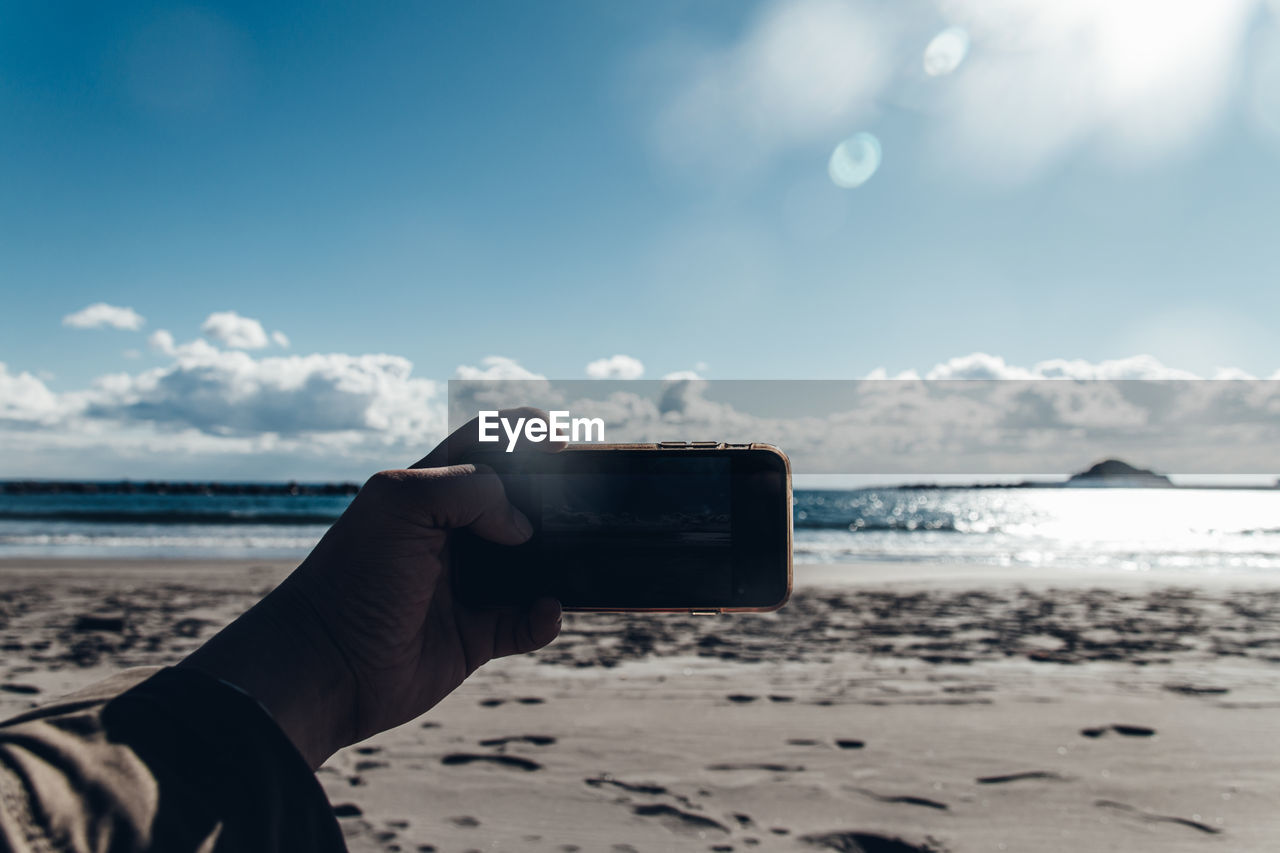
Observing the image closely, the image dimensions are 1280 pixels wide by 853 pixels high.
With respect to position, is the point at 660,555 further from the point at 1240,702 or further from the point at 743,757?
the point at 1240,702

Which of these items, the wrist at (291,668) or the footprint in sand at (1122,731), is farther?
the footprint in sand at (1122,731)

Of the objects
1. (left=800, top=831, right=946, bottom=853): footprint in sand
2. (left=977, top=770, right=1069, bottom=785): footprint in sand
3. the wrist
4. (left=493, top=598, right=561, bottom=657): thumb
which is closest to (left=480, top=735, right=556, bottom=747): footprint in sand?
(left=800, top=831, right=946, bottom=853): footprint in sand

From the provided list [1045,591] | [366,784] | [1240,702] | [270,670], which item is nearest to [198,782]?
[270,670]

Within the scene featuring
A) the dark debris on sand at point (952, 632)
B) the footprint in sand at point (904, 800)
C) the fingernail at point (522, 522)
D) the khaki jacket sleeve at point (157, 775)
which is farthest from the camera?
the dark debris on sand at point (952, 632)

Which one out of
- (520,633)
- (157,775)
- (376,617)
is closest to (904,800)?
(520,633)

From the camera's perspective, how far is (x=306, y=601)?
4.81 ft

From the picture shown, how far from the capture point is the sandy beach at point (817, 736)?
10.3 feet

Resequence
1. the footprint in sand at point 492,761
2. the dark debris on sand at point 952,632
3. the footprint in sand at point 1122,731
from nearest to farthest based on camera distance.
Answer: the footprint in sand at point 492,761 < the footprint in sand at point 1122,731 < the dark debris on sand at point 952,632

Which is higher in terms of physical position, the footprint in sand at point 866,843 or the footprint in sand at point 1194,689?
the footprint in sand at point 866,843

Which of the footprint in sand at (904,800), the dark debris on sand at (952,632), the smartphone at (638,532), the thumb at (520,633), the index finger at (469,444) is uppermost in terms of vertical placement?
the index finger at (469,444)

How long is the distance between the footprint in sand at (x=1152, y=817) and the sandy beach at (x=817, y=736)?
13 mm

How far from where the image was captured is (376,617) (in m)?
1.54

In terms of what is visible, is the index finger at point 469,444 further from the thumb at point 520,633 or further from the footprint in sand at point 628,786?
the footprint in sand at point 628,786

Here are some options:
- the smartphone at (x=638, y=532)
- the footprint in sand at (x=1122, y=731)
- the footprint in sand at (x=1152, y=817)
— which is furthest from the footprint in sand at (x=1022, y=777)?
the smartphone at (x=638, y=532)
